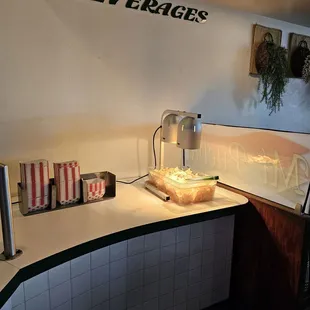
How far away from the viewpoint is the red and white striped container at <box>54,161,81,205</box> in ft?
5.38

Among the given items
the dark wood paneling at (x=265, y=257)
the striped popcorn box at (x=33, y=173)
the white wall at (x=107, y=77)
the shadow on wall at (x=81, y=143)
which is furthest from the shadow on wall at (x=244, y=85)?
the striped popcorn box at (x=33, y=173)

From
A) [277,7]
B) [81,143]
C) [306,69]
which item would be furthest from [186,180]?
[306,69]

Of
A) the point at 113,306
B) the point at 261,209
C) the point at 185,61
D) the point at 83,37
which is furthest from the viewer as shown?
the point at 185,61

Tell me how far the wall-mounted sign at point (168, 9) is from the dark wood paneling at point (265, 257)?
1.22 meters

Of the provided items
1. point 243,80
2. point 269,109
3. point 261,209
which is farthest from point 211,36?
point 261,209

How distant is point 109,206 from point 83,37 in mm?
966

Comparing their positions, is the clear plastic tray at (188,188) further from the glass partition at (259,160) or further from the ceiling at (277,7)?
the ceiling at (277,7)

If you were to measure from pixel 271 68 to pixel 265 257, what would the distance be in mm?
1519

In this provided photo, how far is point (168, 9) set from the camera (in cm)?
213

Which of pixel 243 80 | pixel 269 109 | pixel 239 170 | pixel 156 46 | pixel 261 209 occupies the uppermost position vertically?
pixel 156 46

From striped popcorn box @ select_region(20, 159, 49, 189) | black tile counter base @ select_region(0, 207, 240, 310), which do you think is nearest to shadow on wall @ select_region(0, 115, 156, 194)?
striped popcorn box @ select_region(20, 159, 49, 189)

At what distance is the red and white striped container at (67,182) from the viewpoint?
1.64m

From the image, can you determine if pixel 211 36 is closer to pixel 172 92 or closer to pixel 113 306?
pixel 172 92

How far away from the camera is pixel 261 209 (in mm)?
1752
